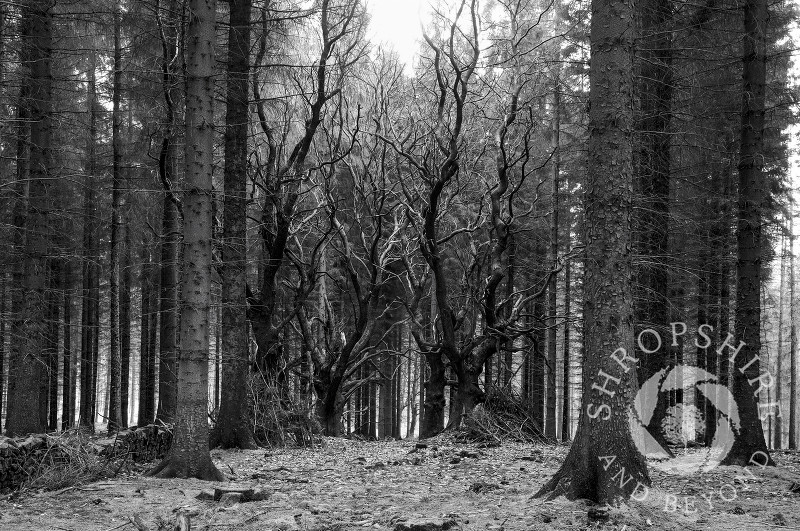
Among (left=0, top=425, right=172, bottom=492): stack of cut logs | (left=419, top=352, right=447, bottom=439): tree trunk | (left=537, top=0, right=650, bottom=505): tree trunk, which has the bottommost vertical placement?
(left=419, top=352, right=447, bottom=439): tree trunk

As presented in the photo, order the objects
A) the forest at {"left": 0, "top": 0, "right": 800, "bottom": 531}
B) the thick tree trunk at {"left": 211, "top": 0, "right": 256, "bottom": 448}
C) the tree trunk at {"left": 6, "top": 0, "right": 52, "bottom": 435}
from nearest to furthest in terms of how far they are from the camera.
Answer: the forest at {"left": 0, "top": 0, "right": 800, "bottom": 531}
the thick tree trunk at {"left": 211, "top": 0, "right": 256, "bottom": 448}
the tree trunk at {"left": 6, "top": 0, "right": 52, "bottom": 435}

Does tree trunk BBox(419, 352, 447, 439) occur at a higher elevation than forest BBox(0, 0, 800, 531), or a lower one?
lower

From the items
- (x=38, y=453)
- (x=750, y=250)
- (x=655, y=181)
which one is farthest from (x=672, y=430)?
(x=38, y=453)

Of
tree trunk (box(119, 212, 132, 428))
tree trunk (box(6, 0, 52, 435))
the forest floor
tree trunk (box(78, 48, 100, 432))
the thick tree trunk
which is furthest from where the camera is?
tree trunk (box(78, 48, 100, 432))

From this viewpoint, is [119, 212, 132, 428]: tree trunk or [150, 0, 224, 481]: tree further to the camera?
[119, 212, 132, 428]: tree trunk

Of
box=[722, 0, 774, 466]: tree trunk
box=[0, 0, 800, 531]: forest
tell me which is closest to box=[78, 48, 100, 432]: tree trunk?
box=[0, 0, 800, 531]: forest

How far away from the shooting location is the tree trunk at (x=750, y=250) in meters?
9.16

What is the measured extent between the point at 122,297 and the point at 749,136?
18.1m

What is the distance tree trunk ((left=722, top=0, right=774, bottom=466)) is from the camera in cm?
916

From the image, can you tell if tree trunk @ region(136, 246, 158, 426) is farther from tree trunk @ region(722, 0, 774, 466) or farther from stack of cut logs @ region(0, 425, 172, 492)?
tree trunk @ region(722, 0, 774, 466)

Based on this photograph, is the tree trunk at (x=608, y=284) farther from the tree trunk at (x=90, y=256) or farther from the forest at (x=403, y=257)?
the tree trunk at (x=90, y=256)

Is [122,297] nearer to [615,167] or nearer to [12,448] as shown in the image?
→ [12,448]

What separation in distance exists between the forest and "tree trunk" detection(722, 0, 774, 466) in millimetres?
36

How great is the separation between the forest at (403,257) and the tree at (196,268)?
0.11 feet
